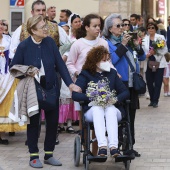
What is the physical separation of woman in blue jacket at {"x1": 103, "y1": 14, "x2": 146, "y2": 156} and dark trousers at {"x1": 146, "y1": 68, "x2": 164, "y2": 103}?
5.98 m

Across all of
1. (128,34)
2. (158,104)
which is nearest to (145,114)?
(158,104)

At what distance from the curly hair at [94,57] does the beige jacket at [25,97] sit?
63 centimetres

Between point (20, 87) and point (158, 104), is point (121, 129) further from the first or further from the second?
point (158, 104)

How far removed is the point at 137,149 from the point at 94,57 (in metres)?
2.00

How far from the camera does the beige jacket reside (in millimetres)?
8484

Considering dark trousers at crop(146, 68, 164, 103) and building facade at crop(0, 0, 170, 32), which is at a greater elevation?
building facade at crop(0, 0, 170, 32)

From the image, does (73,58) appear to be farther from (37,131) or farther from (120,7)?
(120,7)

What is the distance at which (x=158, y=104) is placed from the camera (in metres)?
15.9

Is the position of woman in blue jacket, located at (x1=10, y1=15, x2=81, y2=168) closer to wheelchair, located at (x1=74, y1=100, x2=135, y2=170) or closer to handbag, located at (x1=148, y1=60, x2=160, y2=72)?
wheelchair, located at (x1=74, y1=100, x2=135, y2=170)

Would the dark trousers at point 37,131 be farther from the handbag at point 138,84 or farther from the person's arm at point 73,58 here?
the handbag at point 138,84

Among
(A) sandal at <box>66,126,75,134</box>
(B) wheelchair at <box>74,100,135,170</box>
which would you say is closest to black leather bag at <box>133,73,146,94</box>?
(B) wheelchair at <box>74,100,135,170</box>

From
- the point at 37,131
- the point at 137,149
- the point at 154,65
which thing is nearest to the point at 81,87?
the point at 37,131

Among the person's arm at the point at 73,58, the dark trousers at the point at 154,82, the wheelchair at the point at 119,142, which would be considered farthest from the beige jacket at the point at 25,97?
the dark trousers at the point at 154,82

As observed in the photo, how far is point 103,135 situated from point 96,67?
0.88 meters
